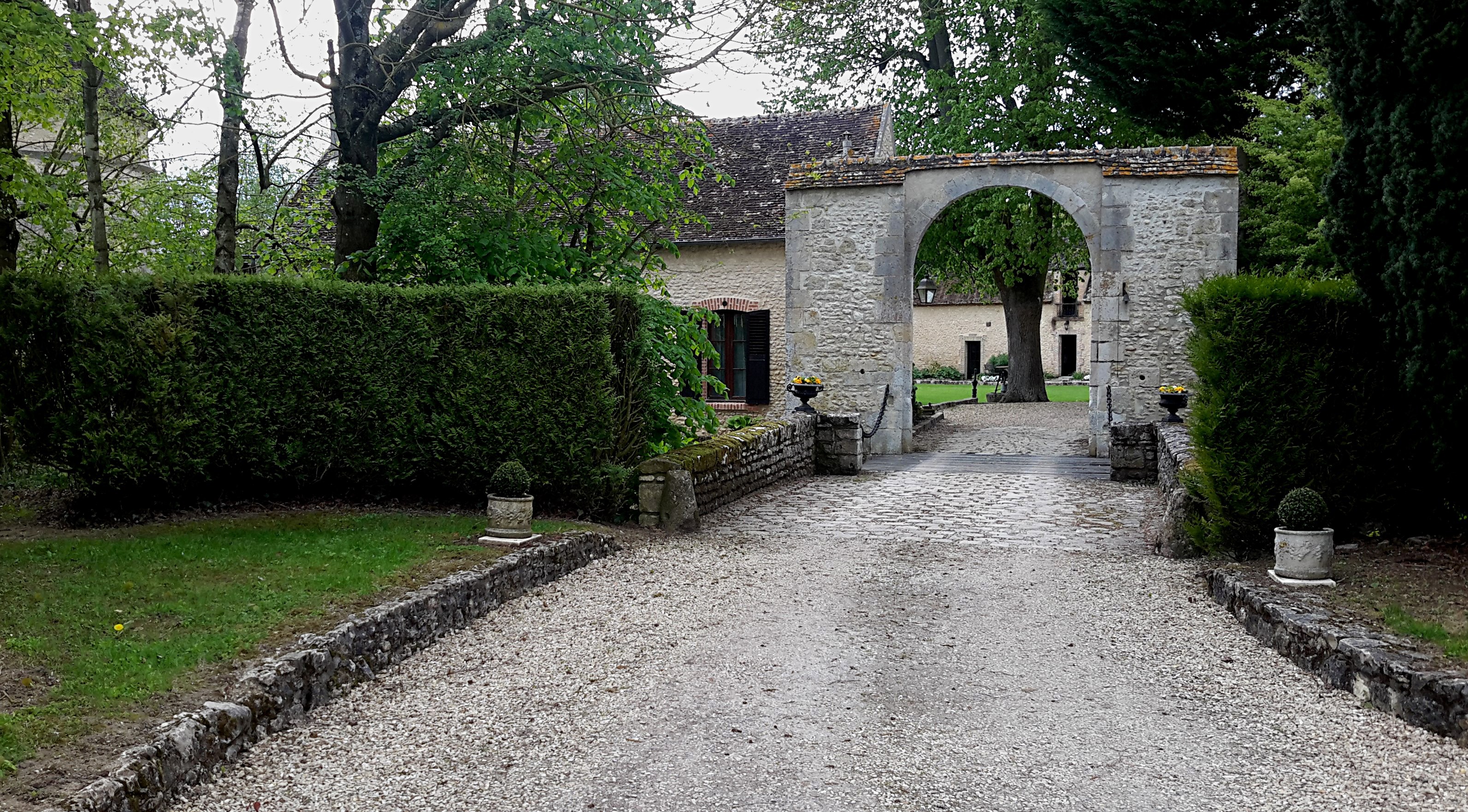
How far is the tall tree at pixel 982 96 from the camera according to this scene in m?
21.2

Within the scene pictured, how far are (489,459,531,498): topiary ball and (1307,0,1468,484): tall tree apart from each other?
5.68 meters

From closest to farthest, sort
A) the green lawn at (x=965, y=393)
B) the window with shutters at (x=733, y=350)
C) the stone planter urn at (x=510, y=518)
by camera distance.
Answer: the stone planter urn at (x=510, y=518), the window with shutters at (x=733, y=350), the green lawn at (x=965, y=393)

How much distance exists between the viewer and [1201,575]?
6.98m

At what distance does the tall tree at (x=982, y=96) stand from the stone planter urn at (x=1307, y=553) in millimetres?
14589

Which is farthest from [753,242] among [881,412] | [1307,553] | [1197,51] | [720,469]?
[1307,553]

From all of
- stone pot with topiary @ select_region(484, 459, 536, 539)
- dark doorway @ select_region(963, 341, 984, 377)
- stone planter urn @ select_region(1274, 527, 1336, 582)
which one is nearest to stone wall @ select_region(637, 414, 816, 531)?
stone pot with topiary @ select_region(484, 459, 536, 539)

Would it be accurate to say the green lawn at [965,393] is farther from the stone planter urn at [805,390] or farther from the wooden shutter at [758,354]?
the stone planter urn at [805,390]

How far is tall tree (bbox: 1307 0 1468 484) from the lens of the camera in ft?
18.9

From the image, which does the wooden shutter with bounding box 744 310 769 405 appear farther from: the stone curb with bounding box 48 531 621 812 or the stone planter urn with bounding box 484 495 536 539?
the stone curb with bounding box 48 531 621 812

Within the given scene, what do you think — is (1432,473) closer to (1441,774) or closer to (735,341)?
(1441,774)

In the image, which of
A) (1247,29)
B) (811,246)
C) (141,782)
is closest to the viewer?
(141,782)

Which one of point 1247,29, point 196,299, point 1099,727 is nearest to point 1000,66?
point 1247,29

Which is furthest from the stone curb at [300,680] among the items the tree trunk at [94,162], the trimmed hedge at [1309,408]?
the tree trunk at [94,162]

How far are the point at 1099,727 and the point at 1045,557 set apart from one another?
3.78 m
